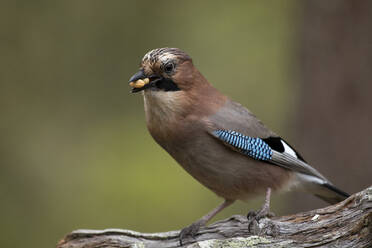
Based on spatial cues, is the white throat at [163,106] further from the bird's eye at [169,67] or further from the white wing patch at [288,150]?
the white wing patch at [288,150]

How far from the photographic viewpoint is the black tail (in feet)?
20.6

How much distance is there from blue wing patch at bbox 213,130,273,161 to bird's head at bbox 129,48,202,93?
0.55 metres

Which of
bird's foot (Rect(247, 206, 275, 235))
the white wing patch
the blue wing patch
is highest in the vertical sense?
the white wing patch

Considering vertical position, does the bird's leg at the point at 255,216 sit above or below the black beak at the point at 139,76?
below

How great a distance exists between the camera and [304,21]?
831 cm

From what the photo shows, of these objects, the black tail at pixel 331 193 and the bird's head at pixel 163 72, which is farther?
the black tail at pixel 331 193

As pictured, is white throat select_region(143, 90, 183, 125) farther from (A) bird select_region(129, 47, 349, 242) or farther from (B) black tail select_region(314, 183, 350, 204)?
(B) black tail select_region(314, 183, 350, 204)

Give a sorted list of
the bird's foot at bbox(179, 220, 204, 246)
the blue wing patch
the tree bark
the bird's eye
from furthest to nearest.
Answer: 1. the tree bark
2. the blue wing patch
3. the bird's foot at bbox(179, 220, 204, 246)
4. the bird's eye

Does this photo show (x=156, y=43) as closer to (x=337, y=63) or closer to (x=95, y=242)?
(x=337, y=63)

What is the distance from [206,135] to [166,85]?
594 mm

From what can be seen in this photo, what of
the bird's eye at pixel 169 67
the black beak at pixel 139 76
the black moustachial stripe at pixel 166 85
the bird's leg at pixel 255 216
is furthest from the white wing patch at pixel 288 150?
the black beak at pixel 139 76

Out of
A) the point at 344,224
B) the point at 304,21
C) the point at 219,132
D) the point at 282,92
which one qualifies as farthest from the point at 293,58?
the point at 344,224

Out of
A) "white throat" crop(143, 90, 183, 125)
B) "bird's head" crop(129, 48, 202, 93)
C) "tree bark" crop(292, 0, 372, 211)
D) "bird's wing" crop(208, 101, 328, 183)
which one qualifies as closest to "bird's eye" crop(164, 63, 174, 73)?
"bird's head" crop(129, 48, 202, 93)

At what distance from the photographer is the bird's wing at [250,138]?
572 centimetres
